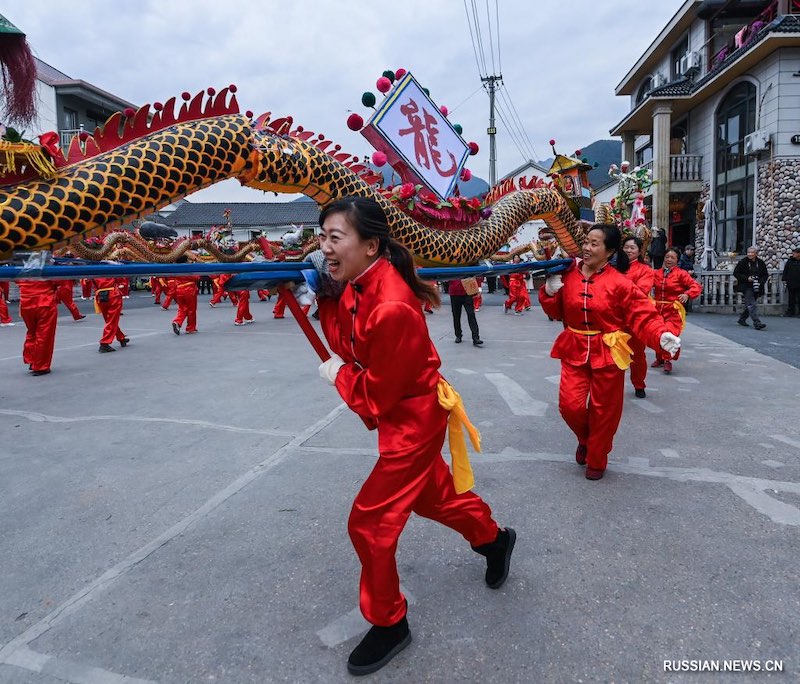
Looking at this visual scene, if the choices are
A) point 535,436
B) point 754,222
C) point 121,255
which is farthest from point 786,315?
point 121,255

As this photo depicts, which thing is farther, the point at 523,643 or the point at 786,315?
the point at 786,315

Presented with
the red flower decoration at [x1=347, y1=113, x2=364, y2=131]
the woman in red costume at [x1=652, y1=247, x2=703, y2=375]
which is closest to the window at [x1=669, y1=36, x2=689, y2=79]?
the woman in red costume at [x1=652, y1=247, x2=703, y2=375]

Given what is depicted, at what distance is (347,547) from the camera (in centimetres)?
251

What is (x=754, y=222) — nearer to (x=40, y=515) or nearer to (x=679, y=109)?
(x=679, y=109)

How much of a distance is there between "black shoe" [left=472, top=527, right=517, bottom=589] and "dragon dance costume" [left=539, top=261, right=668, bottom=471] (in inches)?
50.9

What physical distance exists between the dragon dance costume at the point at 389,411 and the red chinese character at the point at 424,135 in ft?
9.25

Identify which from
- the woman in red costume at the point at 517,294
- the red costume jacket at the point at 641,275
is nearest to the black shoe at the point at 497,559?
the red costume jacket at the point at 641,275

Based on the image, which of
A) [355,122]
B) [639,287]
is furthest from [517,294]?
[355,122]

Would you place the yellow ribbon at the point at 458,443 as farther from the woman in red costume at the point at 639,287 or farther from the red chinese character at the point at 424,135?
the woman in red costume at the point at 639,287

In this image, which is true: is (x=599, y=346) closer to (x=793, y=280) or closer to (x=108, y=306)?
(x=108, y=306)

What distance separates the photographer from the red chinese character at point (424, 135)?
436 cm

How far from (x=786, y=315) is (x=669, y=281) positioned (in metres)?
7.68

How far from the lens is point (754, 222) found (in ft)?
46.3

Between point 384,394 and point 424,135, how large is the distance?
3326 millimetres
